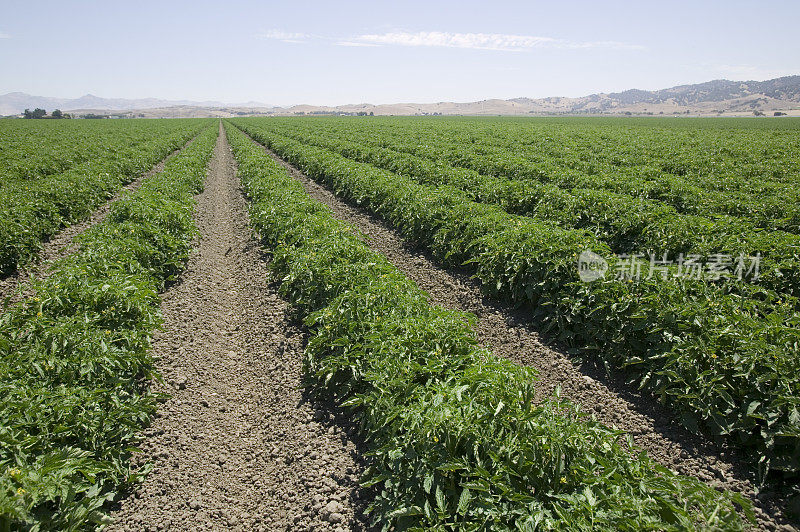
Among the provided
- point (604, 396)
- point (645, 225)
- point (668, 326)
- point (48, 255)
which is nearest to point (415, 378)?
point (604, 396)

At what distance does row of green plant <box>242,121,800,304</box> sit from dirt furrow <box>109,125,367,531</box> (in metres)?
6.21

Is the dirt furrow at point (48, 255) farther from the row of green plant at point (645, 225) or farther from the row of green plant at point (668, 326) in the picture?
the row of green plant at point (645, 225)

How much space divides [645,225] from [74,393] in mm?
9068

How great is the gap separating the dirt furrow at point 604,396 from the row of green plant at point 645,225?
304 centimetres

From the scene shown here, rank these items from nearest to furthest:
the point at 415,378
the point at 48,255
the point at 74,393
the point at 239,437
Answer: the point at 74,393 < the point at 415,378 < the point at 239,437 < the point at 48,255

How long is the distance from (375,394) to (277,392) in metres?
1.84

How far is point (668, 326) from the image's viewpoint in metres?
4.59

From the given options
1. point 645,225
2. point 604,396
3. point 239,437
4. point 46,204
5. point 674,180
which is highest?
point 674,180

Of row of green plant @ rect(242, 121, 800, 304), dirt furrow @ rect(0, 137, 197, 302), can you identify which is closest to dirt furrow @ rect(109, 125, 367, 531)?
dirt furrow @ rect(0, 137, 197, 302)

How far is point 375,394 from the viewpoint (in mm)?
3719

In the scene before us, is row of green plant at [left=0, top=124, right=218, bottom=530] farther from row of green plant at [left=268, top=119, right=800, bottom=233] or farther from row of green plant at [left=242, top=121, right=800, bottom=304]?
row of green plant at [left=268, top=119, right=800, bottom=233]

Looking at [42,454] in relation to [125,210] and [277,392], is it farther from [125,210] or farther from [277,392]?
[125,210]

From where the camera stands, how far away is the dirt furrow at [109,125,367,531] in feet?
11.5

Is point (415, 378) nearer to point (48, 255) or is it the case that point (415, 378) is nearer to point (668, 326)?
point (668, 326)
